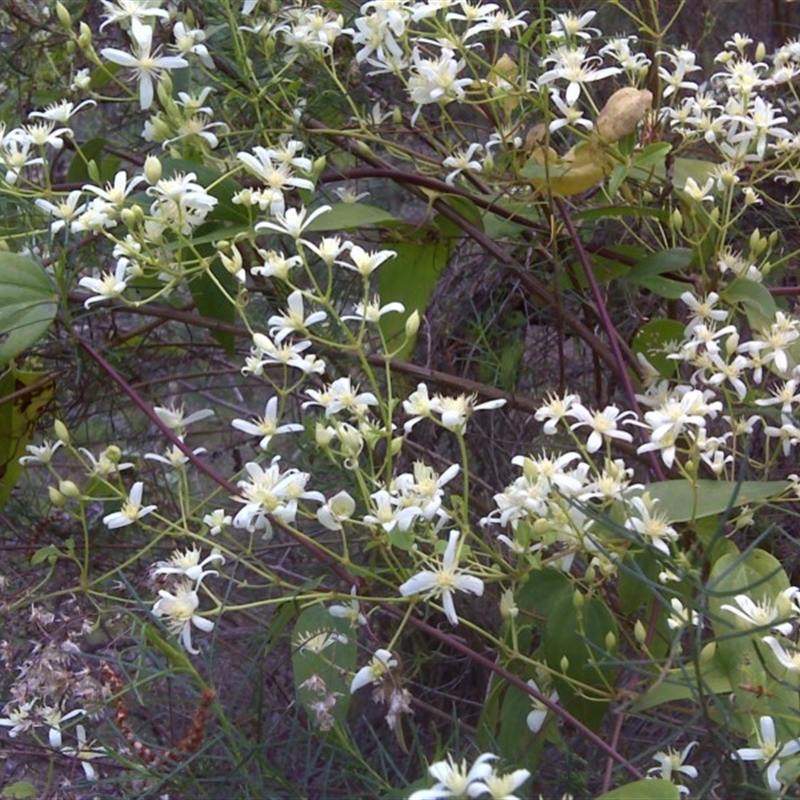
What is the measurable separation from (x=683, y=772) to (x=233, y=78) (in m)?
0.73

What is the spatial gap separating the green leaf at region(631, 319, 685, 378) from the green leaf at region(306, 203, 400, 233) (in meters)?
0.24

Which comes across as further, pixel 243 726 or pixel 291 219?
pixel 243 726

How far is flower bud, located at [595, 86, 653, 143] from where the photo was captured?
98 centimetres

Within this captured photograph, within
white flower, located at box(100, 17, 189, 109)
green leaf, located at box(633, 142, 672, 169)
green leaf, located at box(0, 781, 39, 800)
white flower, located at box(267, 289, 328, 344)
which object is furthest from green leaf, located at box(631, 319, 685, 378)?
green leaf, located at box(0, 781, 39, 800)

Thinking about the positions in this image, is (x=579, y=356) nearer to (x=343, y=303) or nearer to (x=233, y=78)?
(x=343, y=303)

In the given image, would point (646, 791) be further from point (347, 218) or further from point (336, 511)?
point (347, 218)

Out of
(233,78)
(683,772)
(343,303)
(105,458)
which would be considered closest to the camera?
(683,772)

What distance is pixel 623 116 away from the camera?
98 cm

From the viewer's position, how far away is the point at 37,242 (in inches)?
42.9

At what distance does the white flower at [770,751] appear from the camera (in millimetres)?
634

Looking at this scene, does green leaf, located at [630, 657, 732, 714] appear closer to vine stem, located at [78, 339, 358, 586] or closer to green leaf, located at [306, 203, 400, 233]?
vine stem, located at [78, 339, 358, 586]

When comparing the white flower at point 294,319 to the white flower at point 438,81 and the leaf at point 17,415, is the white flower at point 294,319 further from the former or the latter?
the leaf at point 17,415

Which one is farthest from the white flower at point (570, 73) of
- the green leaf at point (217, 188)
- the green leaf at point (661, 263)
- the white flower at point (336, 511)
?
the white flower at point (336, 511)

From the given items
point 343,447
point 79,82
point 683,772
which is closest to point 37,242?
point 79,82
